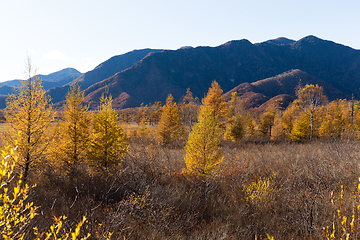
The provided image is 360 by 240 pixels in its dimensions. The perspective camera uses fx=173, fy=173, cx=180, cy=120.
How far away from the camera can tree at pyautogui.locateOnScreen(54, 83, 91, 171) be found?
10102mm

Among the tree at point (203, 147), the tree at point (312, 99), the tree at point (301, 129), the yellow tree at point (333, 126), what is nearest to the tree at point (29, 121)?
the tree at point (203, 147)

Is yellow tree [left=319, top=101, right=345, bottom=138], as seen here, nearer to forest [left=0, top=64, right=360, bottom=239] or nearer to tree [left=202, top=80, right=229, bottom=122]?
tree [left=202, top=80, right=229, bottom=122]

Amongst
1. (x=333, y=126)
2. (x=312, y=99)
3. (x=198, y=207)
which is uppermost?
(x=312, y=99)

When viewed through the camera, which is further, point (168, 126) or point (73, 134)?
point (168, 126)

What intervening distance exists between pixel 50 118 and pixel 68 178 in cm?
328

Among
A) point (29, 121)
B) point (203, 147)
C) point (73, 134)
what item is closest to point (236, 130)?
point (203, 147)

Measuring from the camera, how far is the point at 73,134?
1034cm

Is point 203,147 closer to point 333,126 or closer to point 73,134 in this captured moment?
point 73,134

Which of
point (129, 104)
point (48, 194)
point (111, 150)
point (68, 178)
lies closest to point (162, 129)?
point (111, 150)

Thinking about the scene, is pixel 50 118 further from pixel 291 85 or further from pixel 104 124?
pixel 291 85

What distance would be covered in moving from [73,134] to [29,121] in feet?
7.68

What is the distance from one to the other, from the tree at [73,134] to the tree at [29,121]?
130cm

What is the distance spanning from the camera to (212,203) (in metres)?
7.12

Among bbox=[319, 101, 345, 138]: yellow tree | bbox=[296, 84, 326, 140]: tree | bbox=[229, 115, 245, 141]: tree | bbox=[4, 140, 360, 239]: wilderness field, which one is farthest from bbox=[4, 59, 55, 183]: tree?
bbox=[319, 101, 345, 138]: yellow tree
